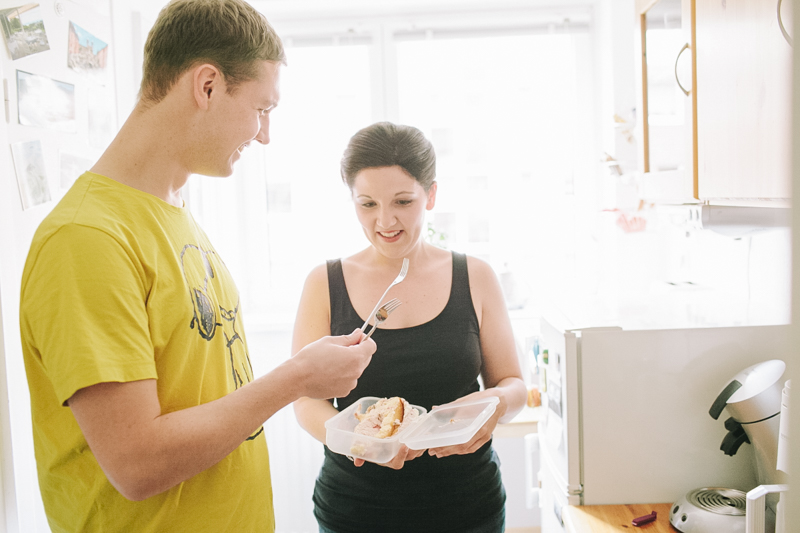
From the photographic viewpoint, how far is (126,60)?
2.18 meters

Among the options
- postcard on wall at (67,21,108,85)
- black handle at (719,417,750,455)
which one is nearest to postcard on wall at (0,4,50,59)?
postcard on wall at (67,21,108,85)

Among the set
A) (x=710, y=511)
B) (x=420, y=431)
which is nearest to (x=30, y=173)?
(x=420, y=431)

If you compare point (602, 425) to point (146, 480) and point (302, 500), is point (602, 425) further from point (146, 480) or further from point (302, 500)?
point (302, 500)

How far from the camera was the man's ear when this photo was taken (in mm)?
832

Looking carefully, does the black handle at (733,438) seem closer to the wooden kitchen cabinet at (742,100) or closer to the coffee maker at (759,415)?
the coffee maker at (759,415)

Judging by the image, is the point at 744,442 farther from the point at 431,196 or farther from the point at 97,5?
the point at 97,5

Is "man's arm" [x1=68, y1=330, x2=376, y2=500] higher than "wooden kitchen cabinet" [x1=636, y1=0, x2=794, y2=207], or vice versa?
"wooden kitchen cabinet" [x1=636, y1=0, x2=794, y2=207]

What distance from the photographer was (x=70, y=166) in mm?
1647

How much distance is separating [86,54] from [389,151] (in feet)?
3.84

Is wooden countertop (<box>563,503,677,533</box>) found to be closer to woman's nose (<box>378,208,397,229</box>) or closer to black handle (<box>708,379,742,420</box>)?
black handle (<box>708,379,742,420</box>)

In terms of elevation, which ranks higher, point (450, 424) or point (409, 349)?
point (409, 349)

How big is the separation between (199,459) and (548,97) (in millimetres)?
2563

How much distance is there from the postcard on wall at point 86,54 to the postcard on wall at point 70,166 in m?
0.27

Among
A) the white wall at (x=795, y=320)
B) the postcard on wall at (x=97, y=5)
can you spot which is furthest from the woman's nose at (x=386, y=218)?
the postcard on wall at (x=97, y=5)
